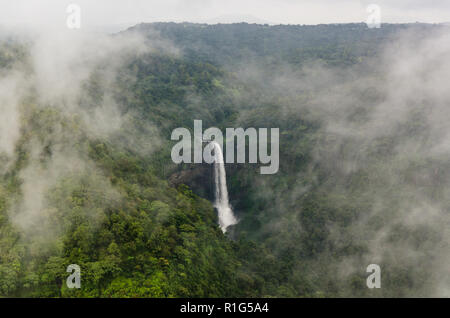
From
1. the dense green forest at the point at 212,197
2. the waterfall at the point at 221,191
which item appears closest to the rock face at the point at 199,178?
the dense green forest at the point at 212,197

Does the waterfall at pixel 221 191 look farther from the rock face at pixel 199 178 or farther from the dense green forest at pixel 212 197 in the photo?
the dense green forest at pixel 212 197

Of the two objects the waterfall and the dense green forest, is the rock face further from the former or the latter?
the waterfall

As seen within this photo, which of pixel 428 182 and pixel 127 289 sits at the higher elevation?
pixel 428 182

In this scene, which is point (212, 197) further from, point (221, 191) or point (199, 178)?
point (199, 178)

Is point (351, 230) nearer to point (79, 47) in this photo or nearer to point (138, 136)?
point (138, 136)

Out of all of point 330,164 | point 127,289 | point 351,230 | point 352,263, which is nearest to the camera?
point 127,289

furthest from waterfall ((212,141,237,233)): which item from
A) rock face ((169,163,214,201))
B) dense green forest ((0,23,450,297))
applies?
dense green forest ((0,23,450,297))

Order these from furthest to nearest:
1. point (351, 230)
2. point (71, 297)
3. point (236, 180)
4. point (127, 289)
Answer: point (236, 180), point (351, 230), point (127, 289), point (71, 297)
